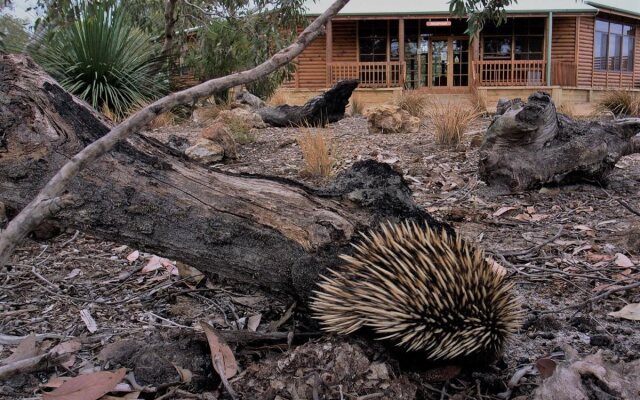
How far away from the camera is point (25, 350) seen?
2604 millimetres

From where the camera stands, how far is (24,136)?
2.43 m

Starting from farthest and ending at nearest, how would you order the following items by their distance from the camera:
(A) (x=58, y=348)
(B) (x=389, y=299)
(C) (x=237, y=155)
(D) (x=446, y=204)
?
(C) (x=237, y=155), (D) (x=446, y=204), (A) (x=58, y=348), (B) (x=389, y=299)

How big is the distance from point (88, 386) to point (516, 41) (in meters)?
25.1

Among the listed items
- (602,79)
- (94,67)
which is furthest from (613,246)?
(602,79)

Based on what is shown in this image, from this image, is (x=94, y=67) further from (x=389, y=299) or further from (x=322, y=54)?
(x=322, y=54)

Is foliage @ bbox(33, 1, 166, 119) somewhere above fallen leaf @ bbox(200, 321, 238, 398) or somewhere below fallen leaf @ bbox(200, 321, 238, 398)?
above

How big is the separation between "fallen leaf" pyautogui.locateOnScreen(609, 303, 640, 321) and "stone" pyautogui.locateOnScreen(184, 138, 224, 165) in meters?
4.75

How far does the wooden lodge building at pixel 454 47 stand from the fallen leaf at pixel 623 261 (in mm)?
18674

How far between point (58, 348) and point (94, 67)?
9.69 metres

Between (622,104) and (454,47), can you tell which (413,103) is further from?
(454,47)

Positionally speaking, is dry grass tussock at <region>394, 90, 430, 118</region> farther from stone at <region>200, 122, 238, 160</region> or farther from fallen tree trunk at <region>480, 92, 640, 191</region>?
fallen tree trunk at <region>480, 92, 640, 191</region>

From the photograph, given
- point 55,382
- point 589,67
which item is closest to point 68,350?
point 55,382

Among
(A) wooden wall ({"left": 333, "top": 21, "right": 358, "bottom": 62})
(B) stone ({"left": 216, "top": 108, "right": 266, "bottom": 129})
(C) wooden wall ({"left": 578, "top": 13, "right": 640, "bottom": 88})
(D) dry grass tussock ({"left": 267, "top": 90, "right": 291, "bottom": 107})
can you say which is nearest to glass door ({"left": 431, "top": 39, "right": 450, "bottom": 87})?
(A) wooden wall ({"left": 333, "top": 21, "right": 358, "bottom": 62})

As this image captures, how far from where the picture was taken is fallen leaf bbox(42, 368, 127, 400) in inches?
82.4
